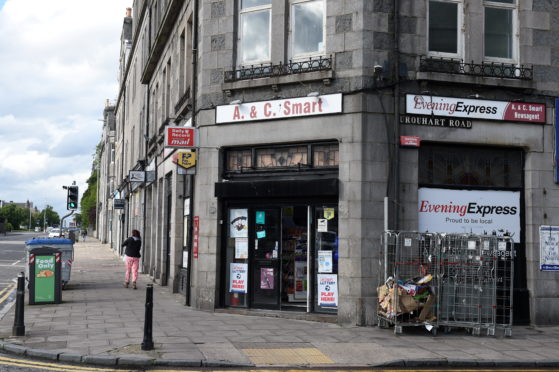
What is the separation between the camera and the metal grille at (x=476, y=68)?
41.2 feet

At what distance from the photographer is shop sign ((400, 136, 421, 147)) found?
12.3 m

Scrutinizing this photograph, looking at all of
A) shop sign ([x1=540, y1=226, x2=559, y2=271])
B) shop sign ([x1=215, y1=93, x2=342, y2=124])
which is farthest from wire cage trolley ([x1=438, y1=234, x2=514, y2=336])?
shop sign ([x1=215, y1=93, x2=342, y2=124])

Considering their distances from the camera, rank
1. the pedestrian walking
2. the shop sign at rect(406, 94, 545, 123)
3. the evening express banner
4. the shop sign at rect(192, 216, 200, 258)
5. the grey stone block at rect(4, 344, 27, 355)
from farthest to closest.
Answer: the pedestrian walking, the shop sign at rect(192, 216, 200, 258), the evening express banner, the shop sign at rect(406, 94, 545, 123), the grey stone block at rect(4, 344, 27, 355)

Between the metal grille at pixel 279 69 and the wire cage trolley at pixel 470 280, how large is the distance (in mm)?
4190

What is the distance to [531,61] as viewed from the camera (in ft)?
42.9

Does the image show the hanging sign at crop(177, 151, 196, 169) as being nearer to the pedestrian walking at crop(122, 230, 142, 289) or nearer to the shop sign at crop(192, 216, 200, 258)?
the shop sign at crop(192, 216, 200, 258)

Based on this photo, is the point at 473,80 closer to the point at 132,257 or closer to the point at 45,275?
the point at 45,275

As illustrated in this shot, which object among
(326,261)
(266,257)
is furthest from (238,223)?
(326,261)

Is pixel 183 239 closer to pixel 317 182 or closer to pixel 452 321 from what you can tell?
pixel 317 182

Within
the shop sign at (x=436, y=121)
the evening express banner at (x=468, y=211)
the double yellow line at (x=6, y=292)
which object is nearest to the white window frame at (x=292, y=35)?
the shop sign at (x=436, y=121)

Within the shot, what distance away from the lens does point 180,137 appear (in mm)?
13930

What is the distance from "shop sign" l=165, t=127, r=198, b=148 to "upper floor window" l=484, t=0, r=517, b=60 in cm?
657

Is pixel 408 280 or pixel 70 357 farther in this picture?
pixel 408 280

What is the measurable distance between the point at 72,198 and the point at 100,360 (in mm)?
15077
